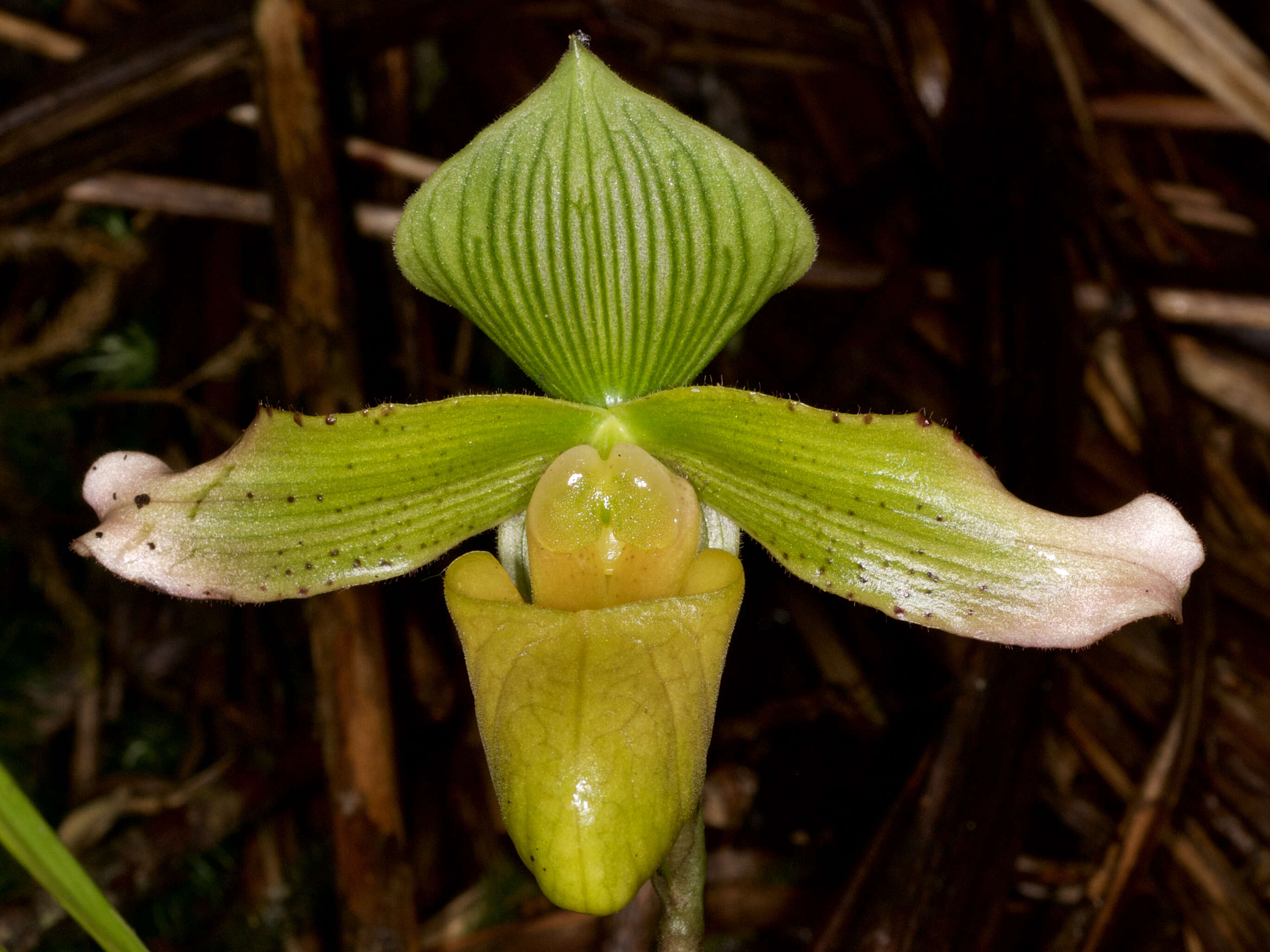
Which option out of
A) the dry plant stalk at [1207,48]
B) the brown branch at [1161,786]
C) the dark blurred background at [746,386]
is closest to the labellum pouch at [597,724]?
the dark blurred background at [746,386]

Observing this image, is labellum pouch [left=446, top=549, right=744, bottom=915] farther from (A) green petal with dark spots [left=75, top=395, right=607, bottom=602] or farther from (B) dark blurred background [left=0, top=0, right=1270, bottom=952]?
(B) dark blurred background [left=0, top=0, right=1270, bottom=952]

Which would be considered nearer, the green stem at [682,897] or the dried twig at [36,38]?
the green stem at [682,897]

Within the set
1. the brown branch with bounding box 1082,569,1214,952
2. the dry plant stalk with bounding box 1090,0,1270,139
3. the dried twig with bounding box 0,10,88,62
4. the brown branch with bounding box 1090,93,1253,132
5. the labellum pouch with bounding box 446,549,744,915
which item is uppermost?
the dried twig with bounding box 0,10,88,62

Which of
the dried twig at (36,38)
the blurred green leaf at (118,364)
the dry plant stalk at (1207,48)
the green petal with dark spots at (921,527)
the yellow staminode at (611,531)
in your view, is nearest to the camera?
the green petal with dark spots at (921,527)

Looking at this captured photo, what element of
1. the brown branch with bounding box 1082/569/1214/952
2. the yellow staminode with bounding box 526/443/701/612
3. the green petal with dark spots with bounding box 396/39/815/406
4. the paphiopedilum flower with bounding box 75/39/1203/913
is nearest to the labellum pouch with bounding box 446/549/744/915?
the paphiopedilum flower with bounding box 75/39/1203/913

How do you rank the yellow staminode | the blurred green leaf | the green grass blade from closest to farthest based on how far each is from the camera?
the green grass blade, the yellow staminode, the blurred green leaf

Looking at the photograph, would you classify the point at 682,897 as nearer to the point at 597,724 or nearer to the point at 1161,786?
the point at 597,724

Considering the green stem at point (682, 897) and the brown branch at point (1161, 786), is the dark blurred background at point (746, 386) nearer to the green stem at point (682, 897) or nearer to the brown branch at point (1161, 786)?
the brown branch at point (1161, 786)

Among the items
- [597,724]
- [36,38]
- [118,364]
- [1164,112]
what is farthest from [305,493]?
[1164,112]
